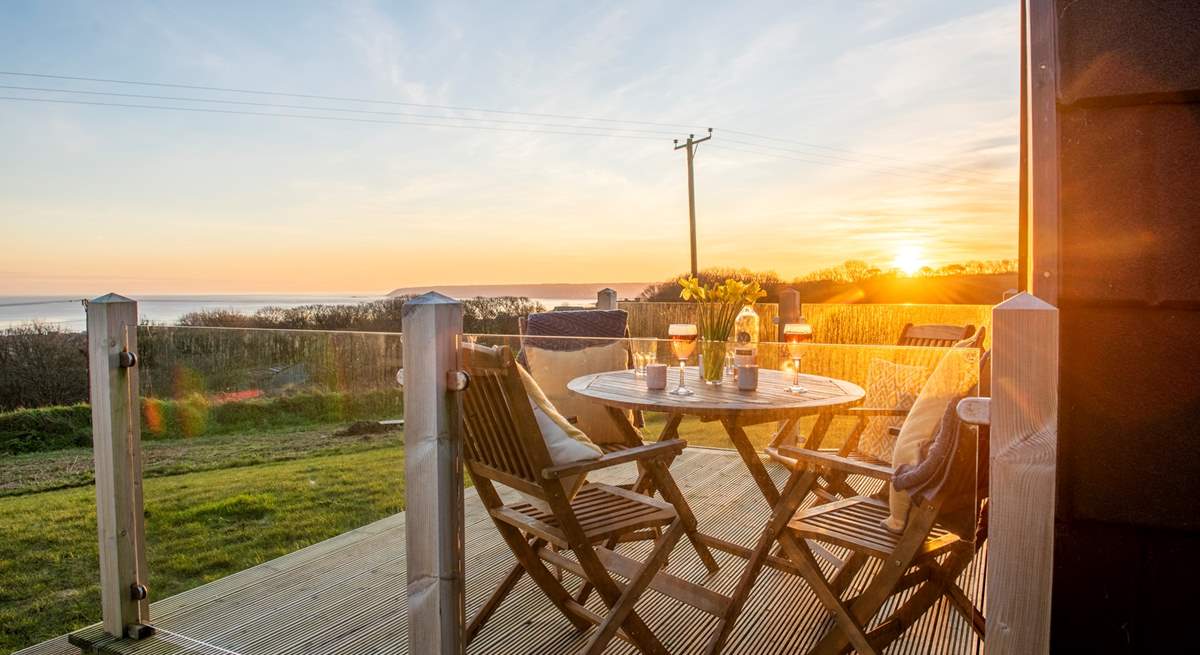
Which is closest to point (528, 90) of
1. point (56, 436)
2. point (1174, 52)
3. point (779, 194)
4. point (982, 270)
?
point (779, 194)

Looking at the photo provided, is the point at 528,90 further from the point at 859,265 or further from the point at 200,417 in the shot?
the point at 200,417

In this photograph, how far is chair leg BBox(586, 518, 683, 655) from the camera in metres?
2.01

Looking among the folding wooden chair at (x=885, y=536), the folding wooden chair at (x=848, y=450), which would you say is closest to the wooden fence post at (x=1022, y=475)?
the folding wooden chair at (x=885, y=536)

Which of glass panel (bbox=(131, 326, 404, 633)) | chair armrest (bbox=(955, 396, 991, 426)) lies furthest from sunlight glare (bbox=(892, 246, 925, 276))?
chair armrest (bbox=(955, 396, 991, 426))

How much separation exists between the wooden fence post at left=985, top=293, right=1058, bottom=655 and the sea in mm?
2756

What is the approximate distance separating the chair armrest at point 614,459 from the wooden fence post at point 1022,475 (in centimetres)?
101

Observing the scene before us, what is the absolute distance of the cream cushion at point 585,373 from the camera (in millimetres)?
3428

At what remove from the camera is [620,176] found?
34.1 ft

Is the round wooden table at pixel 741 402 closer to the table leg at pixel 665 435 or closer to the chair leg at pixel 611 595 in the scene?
the table leg at pixel 665 435

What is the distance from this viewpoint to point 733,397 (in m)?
2.73

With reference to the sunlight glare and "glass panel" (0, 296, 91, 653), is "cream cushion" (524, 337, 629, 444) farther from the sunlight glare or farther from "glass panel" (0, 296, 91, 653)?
the sunlight glare

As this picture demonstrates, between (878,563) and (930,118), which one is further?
(930,118)

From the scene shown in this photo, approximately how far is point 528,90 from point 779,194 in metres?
4.03

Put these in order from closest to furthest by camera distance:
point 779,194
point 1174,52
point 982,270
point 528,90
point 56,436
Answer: point 1174,52, point 56,436, point 982,270, point 528,90, point 779,194
